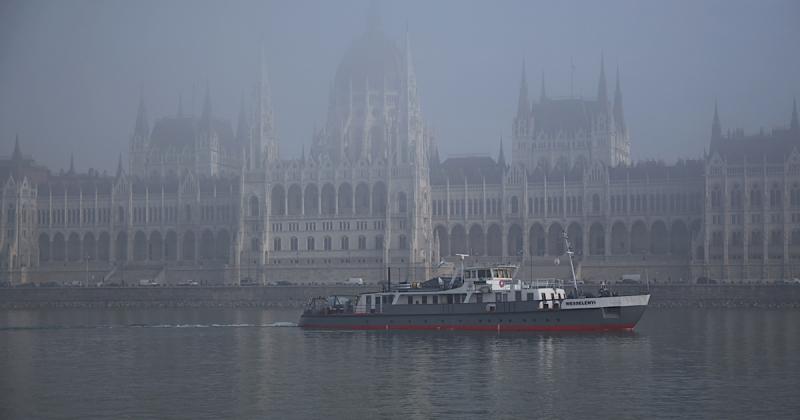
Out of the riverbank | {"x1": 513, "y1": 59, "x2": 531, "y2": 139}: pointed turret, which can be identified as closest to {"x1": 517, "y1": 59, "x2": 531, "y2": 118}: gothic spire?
{"x1": 513, "y1": 59, "x2": 531, "y2": 139}: pointed turret

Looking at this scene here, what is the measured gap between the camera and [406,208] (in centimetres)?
15938

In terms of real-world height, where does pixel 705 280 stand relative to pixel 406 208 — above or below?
below

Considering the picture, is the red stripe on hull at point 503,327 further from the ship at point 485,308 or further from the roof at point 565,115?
the roof at point 565,115

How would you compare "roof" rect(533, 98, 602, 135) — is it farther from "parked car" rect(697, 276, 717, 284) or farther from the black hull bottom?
the black hull bottom

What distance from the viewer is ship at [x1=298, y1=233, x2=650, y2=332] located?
88.3m

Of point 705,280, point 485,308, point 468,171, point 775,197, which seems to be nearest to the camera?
point 485,308

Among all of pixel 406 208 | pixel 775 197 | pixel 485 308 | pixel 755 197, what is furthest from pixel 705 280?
pixel 485 308

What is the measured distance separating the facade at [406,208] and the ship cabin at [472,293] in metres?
49.5

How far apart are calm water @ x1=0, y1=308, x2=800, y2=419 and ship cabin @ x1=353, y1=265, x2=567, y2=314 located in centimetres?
282

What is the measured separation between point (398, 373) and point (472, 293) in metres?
26.0

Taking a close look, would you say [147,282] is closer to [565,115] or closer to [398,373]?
[565,115]

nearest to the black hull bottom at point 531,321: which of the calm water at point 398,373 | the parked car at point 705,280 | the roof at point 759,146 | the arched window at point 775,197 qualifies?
the calm water at point 398,373

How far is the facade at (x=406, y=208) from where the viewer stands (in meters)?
146

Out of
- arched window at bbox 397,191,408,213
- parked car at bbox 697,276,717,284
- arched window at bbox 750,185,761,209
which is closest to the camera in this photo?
parked car at bbox 697,276,717,284
